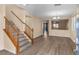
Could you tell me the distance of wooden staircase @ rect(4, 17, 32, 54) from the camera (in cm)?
360

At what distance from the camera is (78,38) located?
8.23ft

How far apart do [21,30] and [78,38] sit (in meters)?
1.66

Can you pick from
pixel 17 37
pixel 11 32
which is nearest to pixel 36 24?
pixel 17 37

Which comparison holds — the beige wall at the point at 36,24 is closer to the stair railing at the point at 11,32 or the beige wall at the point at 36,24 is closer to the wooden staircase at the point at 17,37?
the wooden staircase at the point at 17,37

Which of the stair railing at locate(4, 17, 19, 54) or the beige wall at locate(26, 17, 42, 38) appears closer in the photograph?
the beige wall at locate(26, 17, 42, 38)

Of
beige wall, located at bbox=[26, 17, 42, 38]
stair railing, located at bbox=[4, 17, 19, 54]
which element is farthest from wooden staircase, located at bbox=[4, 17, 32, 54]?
beige wall, located at bbox=[26, 17, 42, 38]

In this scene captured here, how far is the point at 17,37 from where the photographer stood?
12.7 feet

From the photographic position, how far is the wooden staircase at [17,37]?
3.60 metres

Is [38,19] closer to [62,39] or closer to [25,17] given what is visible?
[25,17]

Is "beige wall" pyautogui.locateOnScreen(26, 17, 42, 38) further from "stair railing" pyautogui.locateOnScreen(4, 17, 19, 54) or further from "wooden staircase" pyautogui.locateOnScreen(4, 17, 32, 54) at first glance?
"stair railing" pyautogui.locateOnScreen(4, 17, 19, 54)

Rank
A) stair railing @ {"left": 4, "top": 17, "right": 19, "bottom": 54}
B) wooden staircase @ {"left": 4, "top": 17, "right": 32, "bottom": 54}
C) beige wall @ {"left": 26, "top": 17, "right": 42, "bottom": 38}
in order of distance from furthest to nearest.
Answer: stair railing @ {"left": 4, "top": 17, "right": 19, "bottom": 54}
wooden staircase @ {"left": 4, "top": 17, "right": 32, "bottom": 54}
beige wall @ {"left": 26, "top": 17, "right": 42, "bottom": 38}

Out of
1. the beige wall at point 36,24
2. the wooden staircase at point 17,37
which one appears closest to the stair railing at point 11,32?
the wooden staircase at point 17,37

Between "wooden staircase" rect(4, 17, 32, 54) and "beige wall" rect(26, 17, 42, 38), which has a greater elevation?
"beige wall" rect(26, 17, 42, 38)
